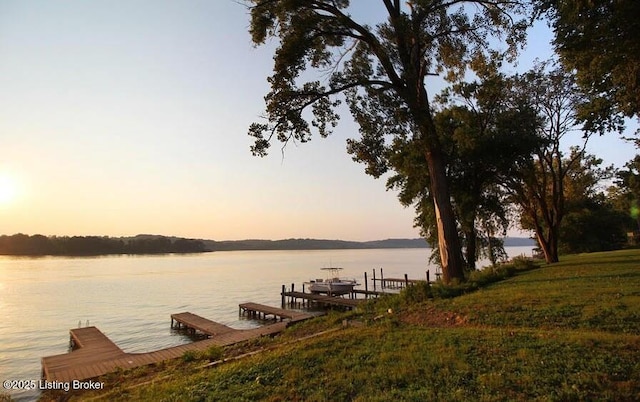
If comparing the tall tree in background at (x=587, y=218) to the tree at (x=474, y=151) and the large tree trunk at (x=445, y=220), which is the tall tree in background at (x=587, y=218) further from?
the large tree trunk at (x=445, y=220)

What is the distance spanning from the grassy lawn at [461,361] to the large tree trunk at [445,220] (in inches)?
161

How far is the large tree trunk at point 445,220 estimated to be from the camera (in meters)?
14.6

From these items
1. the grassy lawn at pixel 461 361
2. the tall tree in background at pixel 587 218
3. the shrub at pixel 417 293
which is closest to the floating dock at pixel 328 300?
the shrub at pixel 417 293

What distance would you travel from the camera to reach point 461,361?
5922 mm

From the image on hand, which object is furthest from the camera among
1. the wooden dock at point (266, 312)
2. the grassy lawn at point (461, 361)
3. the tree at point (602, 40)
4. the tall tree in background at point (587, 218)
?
the tall tree in background at point (587, 218)

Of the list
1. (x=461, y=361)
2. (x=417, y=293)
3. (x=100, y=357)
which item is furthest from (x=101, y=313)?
(x=461, y=361)

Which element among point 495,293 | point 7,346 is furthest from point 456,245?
point 7,346

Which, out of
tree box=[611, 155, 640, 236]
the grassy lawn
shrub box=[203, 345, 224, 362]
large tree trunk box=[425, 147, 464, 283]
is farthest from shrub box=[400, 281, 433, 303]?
tree box=[611, 155, 640, 236]

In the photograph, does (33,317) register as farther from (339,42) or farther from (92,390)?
(339,42)

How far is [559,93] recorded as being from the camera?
921 inches

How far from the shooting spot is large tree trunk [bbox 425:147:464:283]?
14.6 meters

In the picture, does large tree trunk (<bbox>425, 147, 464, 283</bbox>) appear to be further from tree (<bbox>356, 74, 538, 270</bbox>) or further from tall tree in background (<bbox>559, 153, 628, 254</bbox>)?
tall tree in background (<bbox>559, 153, 628, 254</bbox>)

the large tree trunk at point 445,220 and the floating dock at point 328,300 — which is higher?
the large tree trunk at point 445,220

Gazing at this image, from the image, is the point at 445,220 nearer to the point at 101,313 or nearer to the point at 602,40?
the point at 602,40
